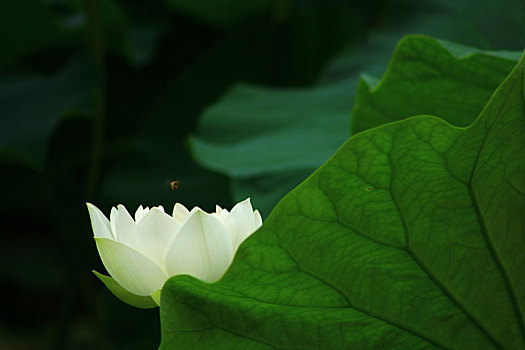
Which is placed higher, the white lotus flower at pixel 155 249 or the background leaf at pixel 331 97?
the background leaf at pixel 331 97

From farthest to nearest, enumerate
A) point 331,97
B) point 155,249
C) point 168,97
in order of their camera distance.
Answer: point 168,97
point 331,97
point 155,249

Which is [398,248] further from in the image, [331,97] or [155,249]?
[331,97]

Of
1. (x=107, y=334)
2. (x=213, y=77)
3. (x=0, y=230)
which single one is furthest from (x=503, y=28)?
(x=0, y=230)

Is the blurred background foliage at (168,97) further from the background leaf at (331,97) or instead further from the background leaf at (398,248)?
the background leaf at (398,248)

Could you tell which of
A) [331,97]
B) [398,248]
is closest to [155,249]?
[398,248]

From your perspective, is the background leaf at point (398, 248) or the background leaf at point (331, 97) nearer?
the background leaf at point (398, 248)

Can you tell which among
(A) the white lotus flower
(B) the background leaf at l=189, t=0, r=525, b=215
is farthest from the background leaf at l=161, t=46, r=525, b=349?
(B) the background leaf at l=189, t=0, r=525, b=215

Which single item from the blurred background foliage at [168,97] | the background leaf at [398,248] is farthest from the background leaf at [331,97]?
the background leaf at [398,248]
